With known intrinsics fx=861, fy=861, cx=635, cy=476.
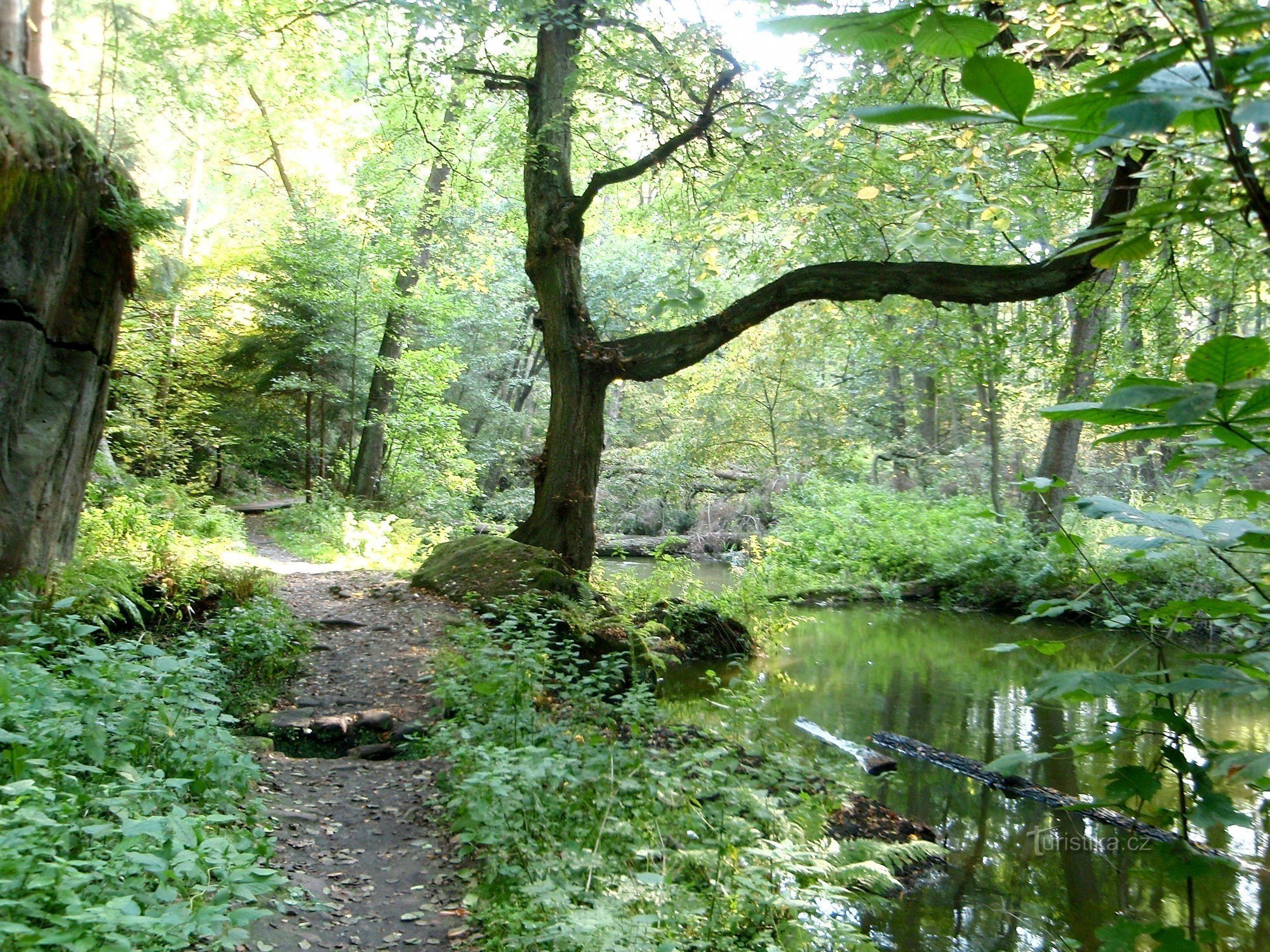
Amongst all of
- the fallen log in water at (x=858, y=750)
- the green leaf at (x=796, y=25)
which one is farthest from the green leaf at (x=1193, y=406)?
the fallen log in water at (x=858, y=750)

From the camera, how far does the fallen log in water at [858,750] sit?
6914mm

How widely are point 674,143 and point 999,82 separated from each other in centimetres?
815

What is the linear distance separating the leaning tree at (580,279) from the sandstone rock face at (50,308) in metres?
3.88

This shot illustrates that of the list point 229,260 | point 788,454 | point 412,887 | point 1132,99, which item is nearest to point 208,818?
point 412,887

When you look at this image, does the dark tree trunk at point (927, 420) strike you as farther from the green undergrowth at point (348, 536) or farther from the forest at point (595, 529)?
the green undergrowth at point (348, 536)

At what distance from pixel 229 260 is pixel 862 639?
42.2 feet

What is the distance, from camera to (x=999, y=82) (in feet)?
2.87

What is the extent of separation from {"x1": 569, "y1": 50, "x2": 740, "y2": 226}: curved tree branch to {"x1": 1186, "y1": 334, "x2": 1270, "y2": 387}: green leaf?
25.3 ft

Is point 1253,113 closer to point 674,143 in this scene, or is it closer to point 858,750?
point 858,750

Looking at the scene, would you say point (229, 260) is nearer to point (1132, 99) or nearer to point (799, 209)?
point (799, 209)

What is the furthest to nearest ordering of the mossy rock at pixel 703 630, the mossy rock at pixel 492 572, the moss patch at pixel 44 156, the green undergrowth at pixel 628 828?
the mossy rock at pixel 703 630, the mossy rock at pixel 492 572, the moss patch at pixel 44 156, the green undergrowth at pixel 628 828

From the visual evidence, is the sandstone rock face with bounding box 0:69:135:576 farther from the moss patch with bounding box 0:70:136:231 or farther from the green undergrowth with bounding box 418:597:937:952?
the green undergrowth with bounding box 418:597:937:952

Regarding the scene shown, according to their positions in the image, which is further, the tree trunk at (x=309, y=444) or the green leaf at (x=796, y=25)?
the tree trunk at (x=309, y=444)

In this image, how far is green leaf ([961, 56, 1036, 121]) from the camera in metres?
0.86
